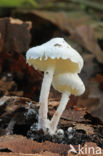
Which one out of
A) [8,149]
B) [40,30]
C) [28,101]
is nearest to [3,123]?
[28,101]

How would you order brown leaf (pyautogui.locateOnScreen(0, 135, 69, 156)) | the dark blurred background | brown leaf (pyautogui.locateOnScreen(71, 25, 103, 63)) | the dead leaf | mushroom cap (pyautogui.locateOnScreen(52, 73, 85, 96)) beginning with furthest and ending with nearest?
brown leaf (pyautogui.locateOnScreen(71, 25, 103, 63))
the dark blurred background
the dead leaf
mushroom cap (pyautogui.locateOnScreen(52, 73, 85, 96))
brown leaf (pyautogui.locateOnScreen(0, 135, 69, 156))

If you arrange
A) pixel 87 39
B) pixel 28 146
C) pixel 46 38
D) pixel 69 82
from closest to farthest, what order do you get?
pixel 28 146, pixel 69 82, pixel 87 39, pixel 46 38

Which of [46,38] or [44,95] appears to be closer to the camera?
[44,95]

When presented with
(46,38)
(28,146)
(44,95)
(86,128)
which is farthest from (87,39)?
(28,146)

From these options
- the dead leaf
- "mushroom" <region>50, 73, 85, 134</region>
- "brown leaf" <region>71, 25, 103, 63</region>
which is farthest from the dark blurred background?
"mushroom" <region>50, 73, 85, 134</region>

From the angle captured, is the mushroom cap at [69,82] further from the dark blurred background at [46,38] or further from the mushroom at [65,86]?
the dark blurred background at [46,38]

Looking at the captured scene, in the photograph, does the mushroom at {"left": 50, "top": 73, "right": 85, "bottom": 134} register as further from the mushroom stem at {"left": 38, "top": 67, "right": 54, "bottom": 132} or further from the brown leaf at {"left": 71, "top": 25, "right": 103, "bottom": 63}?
the brown leaf at {"left": 71, "top": 25, "right": 103, "bottom": 63}

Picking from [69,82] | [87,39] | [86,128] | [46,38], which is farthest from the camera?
[46,38]

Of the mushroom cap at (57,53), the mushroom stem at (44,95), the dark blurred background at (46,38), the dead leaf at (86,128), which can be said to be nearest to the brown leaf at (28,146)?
the mushroom stem at (44,95)

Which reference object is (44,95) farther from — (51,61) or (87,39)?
(87,39)
